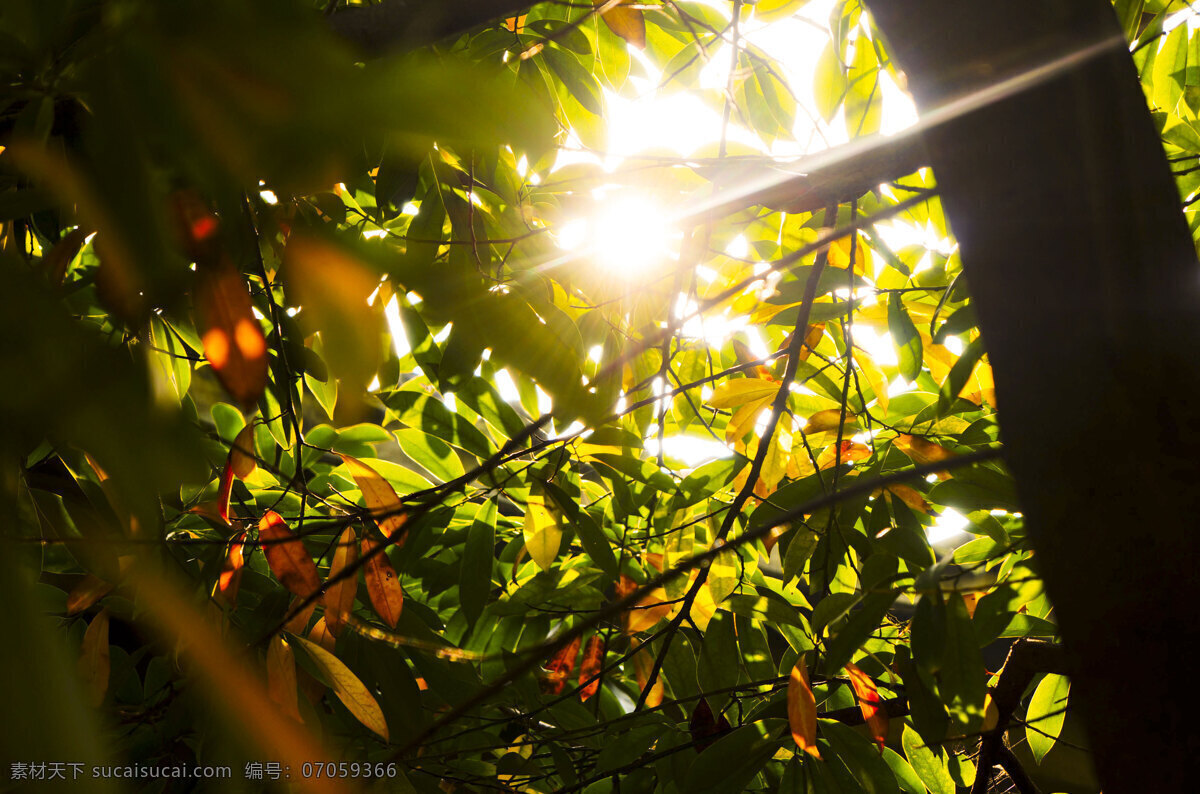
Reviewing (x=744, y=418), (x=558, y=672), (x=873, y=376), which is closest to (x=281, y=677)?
(x=558, y=672)

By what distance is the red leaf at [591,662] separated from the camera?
932 millimetres

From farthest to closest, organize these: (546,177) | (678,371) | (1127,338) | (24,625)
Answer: (678,371) < (546,177) < (1127,338) < (24,625)

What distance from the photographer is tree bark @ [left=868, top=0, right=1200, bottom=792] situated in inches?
11.2

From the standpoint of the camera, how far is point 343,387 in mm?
320

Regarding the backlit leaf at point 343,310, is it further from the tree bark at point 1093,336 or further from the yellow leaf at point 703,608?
the yellow leaf at point 703,608

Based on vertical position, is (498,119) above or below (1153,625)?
above

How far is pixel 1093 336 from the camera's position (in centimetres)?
30

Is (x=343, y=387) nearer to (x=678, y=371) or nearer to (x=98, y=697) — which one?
(x=98, y=697)

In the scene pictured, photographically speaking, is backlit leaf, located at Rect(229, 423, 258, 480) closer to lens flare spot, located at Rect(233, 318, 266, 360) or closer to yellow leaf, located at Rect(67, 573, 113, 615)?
yellow leaf, located at Rect(67, 573, 113, 615)

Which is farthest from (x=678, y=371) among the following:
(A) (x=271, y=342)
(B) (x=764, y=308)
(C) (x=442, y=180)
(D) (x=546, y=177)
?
(A) (x=271, y=342)

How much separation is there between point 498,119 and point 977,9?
0.87ft

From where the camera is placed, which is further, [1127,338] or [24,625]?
[1127,338]

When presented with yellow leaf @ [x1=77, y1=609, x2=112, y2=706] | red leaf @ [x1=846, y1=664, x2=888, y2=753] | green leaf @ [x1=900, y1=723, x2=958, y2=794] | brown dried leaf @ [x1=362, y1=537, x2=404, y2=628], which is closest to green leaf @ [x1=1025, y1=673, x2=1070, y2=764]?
green leaf @ [x1=900, y1=723, x2=958, y2=794]

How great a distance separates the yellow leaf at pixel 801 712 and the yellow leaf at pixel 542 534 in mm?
331
